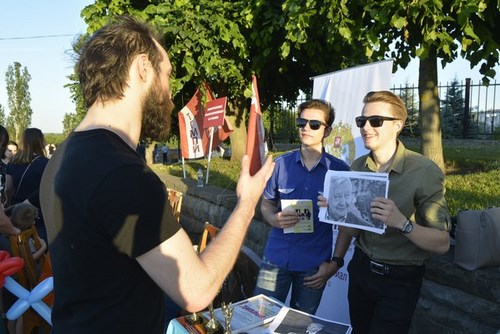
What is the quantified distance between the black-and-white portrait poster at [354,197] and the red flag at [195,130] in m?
6.21

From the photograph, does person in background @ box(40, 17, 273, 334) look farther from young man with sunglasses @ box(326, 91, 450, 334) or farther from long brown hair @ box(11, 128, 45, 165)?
long brown hair @ box(11, 128, 45, 165)

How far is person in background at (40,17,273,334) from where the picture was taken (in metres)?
1.13

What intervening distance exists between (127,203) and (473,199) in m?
3.64

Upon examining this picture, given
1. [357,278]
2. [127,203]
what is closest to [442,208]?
[357,278]

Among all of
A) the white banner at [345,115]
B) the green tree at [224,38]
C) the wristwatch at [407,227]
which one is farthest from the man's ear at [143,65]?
the green tree at [224,38]

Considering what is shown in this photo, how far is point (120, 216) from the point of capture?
3.64 feet

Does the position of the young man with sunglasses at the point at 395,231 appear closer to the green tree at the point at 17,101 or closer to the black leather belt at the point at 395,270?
the black leather belt at the point at 395,270

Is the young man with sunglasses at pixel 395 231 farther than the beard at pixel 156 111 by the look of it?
Yes

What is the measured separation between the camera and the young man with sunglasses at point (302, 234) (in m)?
2.73

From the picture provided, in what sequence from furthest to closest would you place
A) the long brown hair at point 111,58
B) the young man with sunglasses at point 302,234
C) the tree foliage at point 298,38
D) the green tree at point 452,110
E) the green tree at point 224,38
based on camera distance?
the green tree at point 452,110 → the green tree at point 224,38 → the tree foliage at point 298,38 → the young man with sunglasses at point 302,234 → the long brown hair at point 111,58

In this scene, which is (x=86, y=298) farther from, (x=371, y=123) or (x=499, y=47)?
(x=499, y=47)

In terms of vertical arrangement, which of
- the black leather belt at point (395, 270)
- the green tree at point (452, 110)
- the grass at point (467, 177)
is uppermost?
the green tree at point (452, 110)

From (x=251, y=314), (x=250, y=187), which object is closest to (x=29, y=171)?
(x=251, y=314)

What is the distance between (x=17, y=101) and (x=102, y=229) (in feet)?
162
